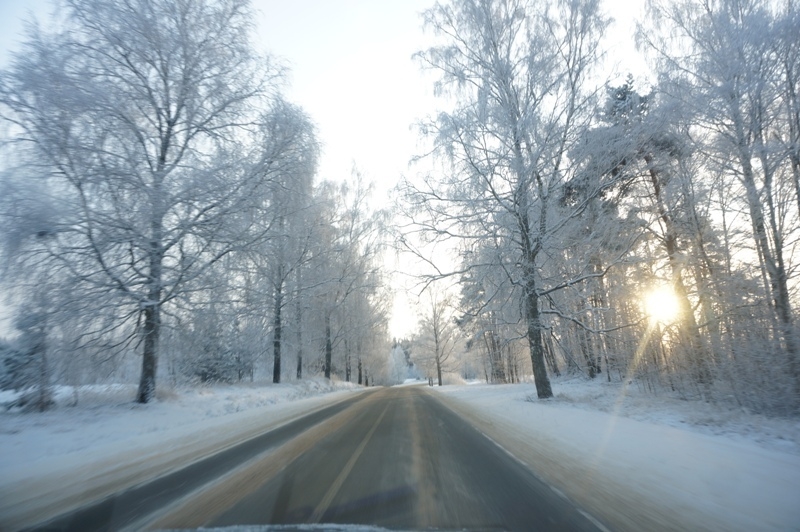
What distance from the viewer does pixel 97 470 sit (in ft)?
20.2

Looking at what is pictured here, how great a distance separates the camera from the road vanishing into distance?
150 inches

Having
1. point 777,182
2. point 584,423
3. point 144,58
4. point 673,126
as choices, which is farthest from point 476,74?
point 584,423

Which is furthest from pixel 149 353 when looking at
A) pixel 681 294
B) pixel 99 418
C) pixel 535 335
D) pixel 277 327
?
pixel 681 294

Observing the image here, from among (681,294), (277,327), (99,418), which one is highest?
(681,294)

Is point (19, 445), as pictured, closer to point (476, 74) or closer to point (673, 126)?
point (476, 74)

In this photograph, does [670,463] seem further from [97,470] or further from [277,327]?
[277,327]

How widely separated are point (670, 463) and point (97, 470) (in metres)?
8.31

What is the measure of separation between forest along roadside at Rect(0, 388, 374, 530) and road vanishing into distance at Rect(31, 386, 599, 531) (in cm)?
34

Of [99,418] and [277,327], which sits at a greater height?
[277,327]

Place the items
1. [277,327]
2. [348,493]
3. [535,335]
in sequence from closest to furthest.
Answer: [348,493], [535,335], [277,327]

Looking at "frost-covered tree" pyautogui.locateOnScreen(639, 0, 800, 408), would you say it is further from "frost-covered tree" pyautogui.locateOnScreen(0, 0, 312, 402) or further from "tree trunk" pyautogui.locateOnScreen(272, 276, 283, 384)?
"tree trunk" pyautogui.locateOnScreen(272, 276, 283, 384)

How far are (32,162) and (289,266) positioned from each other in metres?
13.5

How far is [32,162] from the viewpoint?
1048 centimetres

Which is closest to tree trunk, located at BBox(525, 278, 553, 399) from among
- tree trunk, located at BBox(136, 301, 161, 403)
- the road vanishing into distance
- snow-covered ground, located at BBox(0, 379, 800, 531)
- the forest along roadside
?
snow-covered ground, located at BBox(0, 379, 800, 531)
